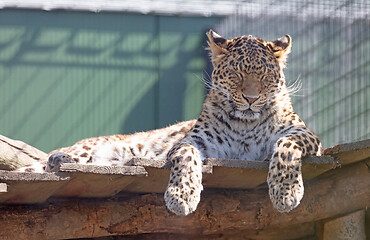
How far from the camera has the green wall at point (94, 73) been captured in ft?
25.7

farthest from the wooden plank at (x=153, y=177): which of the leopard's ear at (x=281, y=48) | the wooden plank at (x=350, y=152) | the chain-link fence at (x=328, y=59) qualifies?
the chain-link fence at (x=328, y=59)

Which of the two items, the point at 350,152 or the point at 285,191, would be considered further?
the point at 350,152

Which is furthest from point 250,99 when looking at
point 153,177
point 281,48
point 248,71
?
point 153,177

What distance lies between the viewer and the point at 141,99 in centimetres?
807

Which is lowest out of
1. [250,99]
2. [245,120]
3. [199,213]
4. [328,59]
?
[199,213]

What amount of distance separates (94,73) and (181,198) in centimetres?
472

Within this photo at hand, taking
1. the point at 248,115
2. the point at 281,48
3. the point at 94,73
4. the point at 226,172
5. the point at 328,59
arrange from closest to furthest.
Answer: the point at 226,172, the point at 248,115, the point at 281,48, the point at 328,59, the point at 94,73

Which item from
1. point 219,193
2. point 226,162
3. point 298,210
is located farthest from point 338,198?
point 226,162

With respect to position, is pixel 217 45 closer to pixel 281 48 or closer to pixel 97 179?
pixel 281 48

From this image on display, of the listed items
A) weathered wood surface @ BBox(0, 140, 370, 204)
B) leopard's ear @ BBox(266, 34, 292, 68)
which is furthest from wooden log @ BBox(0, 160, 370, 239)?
leopard's ear @ BBox(266, 34, 292, 68)

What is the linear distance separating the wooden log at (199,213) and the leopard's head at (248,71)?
61 cm

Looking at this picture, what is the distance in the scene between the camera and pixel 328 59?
6.30 metres

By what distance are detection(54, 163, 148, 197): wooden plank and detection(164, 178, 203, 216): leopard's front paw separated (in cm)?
18

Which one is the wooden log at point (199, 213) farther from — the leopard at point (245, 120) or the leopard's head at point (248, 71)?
the leopard's head at point (248, 71)
